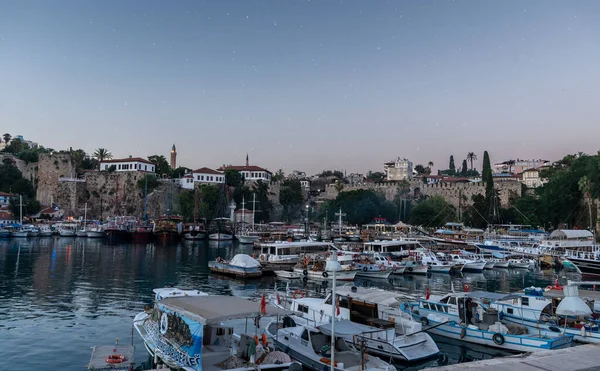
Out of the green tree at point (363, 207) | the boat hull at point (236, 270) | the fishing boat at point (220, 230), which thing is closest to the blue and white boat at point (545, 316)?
the boat hull at point (236, 270)

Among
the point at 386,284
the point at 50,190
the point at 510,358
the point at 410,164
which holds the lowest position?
the point at 386,284

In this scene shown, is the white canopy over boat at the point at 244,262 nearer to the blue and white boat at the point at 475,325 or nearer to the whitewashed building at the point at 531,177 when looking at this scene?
the blue and white boat at the point at 475,325

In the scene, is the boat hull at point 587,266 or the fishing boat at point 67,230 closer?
the boat hull at point 587,266

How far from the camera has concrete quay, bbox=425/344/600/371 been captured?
230 inches

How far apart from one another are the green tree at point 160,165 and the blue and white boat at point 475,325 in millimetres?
91139

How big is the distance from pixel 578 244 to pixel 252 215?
56.5 m

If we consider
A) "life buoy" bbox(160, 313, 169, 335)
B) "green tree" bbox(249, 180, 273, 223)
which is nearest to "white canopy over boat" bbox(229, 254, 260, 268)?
"life buoy" bbox(160, 313, 169, 335)

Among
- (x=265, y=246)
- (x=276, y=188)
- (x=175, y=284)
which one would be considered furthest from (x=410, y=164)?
(x=175, y=284)

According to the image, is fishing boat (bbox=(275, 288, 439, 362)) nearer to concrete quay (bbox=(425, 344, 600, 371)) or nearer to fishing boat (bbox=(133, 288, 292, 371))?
fishing boat (bbox=(133, 288, 292, 371))

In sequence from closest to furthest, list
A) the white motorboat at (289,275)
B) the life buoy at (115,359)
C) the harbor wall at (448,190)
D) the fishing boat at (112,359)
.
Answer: the fishing boat at (112,359) < the life buoy at (115,359) < the white motorboat at (289,275) < the harbor wall at (448,190)

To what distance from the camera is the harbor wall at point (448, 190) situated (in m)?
88.2

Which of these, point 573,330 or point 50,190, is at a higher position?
point 50,190

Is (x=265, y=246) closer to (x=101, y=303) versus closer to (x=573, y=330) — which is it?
(x=101, y=303)

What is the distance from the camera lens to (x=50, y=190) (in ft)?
308
